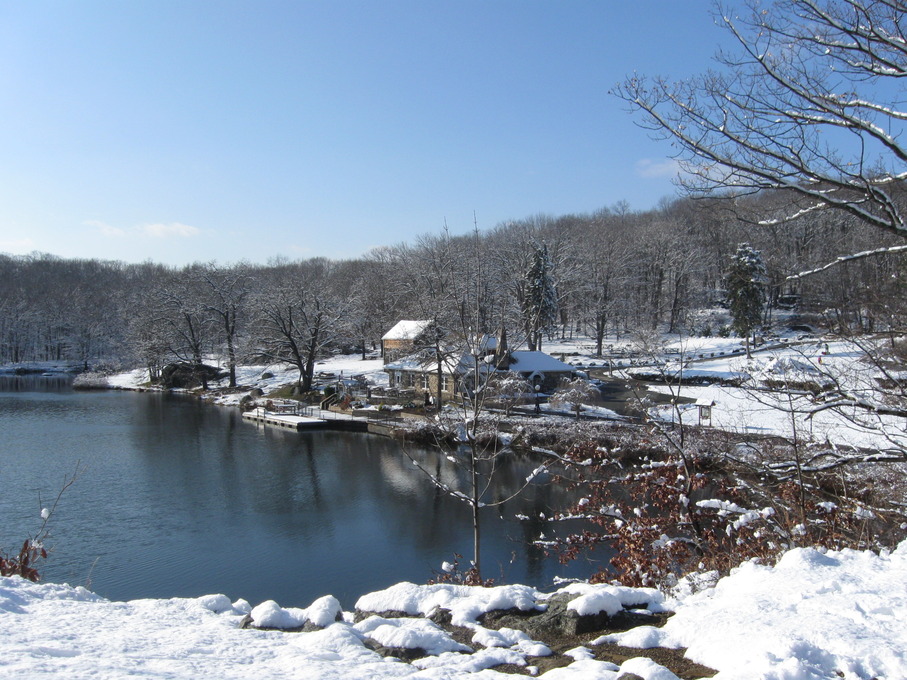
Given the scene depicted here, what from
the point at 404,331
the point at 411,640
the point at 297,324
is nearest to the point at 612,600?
the point at 411,640

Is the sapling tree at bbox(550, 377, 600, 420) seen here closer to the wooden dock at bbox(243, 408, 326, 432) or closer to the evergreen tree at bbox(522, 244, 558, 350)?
the wooden dock at bbox(243, 408, 326, 432)

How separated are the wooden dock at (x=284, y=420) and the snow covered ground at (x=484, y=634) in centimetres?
3025

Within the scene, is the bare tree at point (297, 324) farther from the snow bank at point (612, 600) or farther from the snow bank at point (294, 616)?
the snow bank at point (612, 600)

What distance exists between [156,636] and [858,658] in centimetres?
484

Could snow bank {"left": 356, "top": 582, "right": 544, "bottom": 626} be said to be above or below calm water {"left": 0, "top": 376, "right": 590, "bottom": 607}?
above

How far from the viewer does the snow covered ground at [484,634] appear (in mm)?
3900

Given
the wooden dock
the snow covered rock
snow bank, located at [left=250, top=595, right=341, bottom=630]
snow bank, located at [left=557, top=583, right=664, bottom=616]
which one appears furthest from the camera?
the wooden dock

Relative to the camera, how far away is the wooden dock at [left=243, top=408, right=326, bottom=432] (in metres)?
36.2

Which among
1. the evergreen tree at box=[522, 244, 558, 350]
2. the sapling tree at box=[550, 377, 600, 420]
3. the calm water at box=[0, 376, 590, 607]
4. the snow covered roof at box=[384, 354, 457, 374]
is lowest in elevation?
the calm water at box=[0, 376, 590, 607]

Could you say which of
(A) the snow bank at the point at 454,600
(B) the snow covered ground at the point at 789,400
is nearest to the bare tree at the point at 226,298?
(B) the snow covered ground at the point at 789,400

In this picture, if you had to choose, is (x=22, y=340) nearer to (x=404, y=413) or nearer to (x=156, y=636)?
(x=404, y=413)

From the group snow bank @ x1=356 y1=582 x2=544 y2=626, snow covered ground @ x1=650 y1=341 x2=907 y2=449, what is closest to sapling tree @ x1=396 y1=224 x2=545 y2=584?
snow bank @ x1=356 y1=582 x2=544 y2=626

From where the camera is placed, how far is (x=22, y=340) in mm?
79750

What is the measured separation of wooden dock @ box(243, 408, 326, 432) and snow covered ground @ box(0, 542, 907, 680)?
30.3 meters
